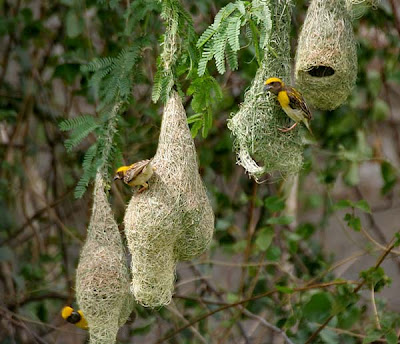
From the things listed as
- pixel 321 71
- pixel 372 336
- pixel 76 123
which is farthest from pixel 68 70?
pixel 372 336

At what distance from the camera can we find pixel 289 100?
8.77 feet

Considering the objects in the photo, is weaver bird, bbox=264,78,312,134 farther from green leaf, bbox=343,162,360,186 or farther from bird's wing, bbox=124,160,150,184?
green leaf, bbox=343,162,360,186

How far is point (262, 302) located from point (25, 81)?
1.95 metres

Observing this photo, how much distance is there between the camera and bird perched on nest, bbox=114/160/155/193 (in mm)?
2574

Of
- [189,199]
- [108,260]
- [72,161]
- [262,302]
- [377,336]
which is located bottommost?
[262,302]

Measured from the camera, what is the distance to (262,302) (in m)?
4.66

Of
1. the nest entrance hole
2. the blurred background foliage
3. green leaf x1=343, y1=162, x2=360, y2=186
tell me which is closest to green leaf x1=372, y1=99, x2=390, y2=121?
the blurred background foliage

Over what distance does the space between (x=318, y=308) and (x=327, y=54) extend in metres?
1.38

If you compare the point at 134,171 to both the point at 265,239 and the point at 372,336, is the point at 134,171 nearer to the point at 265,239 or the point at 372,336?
the point at 372,336

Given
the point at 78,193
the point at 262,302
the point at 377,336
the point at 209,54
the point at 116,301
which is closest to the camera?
the point at 209,54

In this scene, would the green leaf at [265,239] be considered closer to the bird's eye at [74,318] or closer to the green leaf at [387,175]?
the green leaf at [387,175]

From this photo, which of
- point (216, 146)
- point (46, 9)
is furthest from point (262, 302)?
point (46, 9)

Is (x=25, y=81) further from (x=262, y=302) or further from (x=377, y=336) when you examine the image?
(x=377, y=336)

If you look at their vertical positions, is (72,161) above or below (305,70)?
below
